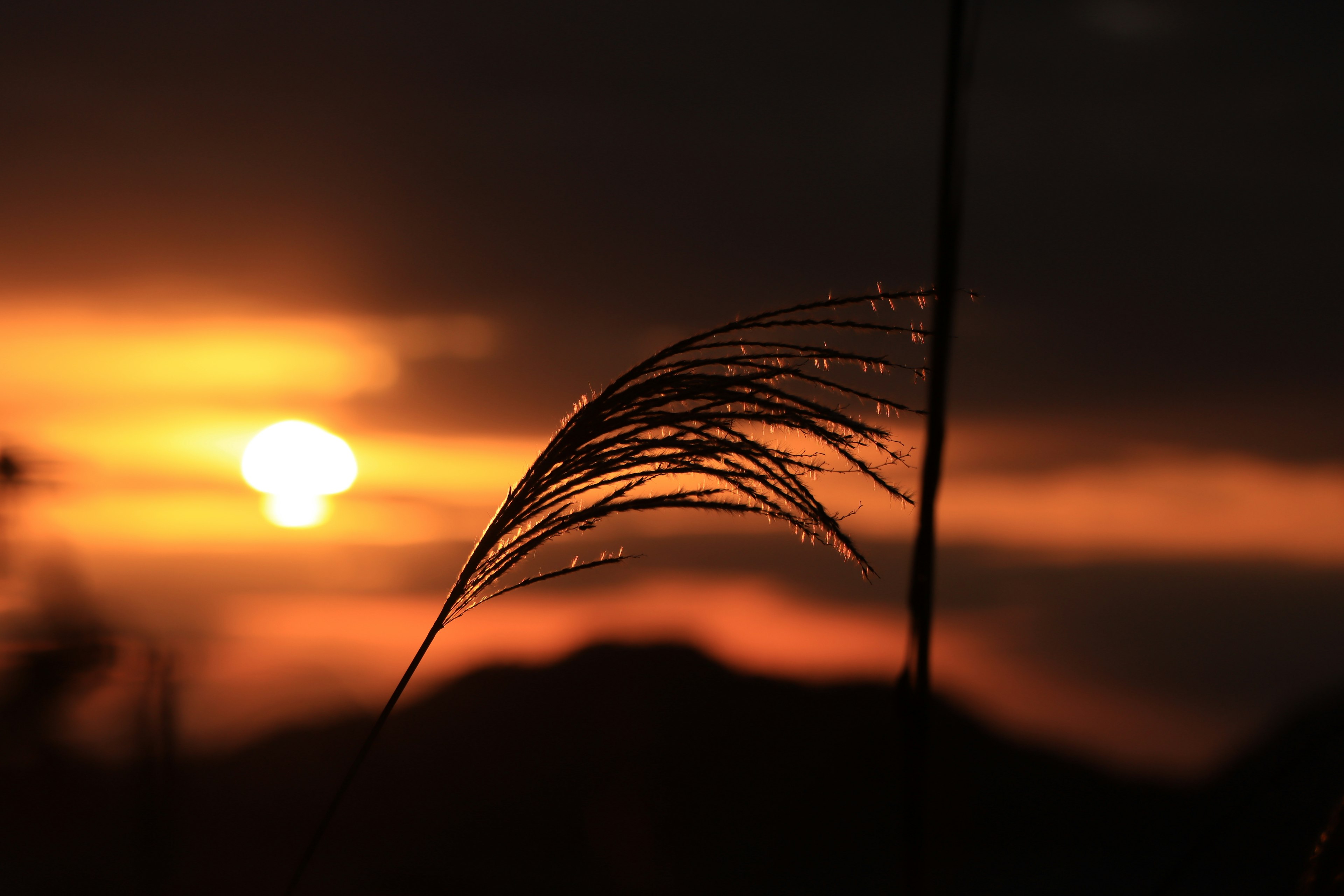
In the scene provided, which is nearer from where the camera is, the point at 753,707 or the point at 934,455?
the point at 934,455

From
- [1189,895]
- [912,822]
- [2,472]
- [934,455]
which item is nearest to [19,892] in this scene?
[2,472]

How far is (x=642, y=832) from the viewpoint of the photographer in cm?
3797

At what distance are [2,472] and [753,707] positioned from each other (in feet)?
199

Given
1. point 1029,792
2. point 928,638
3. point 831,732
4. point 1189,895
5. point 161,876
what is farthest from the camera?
point 831,732

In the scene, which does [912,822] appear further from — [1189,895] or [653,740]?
[653,740]

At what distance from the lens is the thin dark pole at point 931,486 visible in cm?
133

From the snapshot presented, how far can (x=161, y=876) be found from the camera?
334 centimetres

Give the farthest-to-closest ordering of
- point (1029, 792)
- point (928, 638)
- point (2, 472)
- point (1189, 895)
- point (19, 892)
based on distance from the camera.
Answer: point (1029, 792) → point (1189, 895) → point (2, 472) → point (19, 892) → point (928, 638)

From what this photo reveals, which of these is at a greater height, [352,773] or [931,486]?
[931,486]

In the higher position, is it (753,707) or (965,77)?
(965,77)

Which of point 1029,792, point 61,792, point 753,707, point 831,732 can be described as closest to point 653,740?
point 753,707

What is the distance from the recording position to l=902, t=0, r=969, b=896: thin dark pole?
4.37ft

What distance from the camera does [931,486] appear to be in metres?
1.35

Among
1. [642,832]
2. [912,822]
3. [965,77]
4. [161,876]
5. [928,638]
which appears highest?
[965,77]
